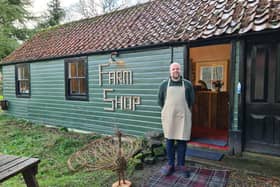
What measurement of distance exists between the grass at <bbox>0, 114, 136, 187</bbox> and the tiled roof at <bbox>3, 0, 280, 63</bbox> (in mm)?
2511

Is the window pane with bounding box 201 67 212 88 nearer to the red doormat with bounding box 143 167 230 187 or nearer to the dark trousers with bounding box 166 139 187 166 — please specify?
the red doormat with bounding box 143 167 230 187

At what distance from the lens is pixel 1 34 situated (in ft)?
45.3

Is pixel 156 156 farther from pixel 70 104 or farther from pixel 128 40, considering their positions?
pixel 70 104

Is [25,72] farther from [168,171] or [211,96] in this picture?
[168,171]

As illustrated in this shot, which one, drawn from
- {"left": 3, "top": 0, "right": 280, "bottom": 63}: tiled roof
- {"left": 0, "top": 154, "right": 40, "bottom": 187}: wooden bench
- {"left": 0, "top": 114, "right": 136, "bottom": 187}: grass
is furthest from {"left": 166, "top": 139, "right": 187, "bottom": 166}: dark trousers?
{"left": 3, "top": 0, "right": 280, "bottom": 63}: tiled roof

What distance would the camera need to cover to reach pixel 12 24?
1504 centimetres

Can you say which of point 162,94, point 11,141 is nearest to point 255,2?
point 162,94

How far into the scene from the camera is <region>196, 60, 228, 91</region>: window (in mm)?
7675

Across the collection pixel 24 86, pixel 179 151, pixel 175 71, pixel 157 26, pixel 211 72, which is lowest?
pixel 179 151

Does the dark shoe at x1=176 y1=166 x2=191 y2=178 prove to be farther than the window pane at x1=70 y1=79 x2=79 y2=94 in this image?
No

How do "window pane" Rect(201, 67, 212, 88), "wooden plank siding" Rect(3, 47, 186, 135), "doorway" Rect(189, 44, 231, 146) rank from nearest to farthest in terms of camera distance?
"wooden plank siding" Rect(3, 47, 186, 135)
"doorway" Rect(189, 44, 231, 146)
"window pane" Rect(201, 67, 212, 88)

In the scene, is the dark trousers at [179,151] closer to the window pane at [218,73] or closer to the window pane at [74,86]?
the window pane at [74,86]

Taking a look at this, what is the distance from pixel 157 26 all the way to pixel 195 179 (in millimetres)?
3805

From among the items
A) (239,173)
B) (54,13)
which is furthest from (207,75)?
(54,13)
